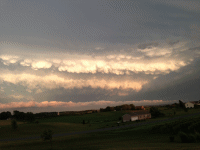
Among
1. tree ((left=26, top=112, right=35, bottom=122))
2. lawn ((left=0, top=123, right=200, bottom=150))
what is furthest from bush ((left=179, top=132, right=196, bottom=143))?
tree ((left=26, top=112, right=35, bottom=122))

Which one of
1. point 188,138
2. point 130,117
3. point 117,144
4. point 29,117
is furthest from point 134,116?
point 188,138

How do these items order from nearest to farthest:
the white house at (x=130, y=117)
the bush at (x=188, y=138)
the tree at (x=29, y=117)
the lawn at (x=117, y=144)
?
the lawn at (x=117, y=144)
the bush at (x=188, y=138)
the white house at (x=130, y=117)
the tree at (x=29, y=117)

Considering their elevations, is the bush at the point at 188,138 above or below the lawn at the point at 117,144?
above

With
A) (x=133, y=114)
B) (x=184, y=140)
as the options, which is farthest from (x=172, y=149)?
(x=133, y=114)

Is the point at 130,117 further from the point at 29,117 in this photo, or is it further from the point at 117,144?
the point at 117,144

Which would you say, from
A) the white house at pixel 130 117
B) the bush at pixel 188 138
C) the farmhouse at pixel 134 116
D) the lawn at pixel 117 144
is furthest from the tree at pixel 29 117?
the bush at pixel 188 138

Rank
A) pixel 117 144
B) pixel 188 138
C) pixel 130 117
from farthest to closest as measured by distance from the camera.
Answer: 1. pixel 130 117
2. pixel 117 144
3. pixel 188 138

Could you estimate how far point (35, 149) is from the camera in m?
40.3

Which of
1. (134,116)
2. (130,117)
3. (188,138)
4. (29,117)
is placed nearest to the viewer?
(188,138)

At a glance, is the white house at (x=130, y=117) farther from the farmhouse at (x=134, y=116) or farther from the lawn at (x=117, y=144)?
the lawn at (x=117, y=144)

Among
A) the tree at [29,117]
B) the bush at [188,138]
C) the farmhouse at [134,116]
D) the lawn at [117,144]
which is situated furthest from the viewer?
the tree at [29,117]

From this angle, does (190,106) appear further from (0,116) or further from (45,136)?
(0,116)

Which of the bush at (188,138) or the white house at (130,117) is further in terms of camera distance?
the white house at (130,117)

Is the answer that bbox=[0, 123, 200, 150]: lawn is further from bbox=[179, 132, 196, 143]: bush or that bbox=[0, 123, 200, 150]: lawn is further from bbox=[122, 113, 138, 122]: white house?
bbox=[122, 113, 138, 122]: white house
